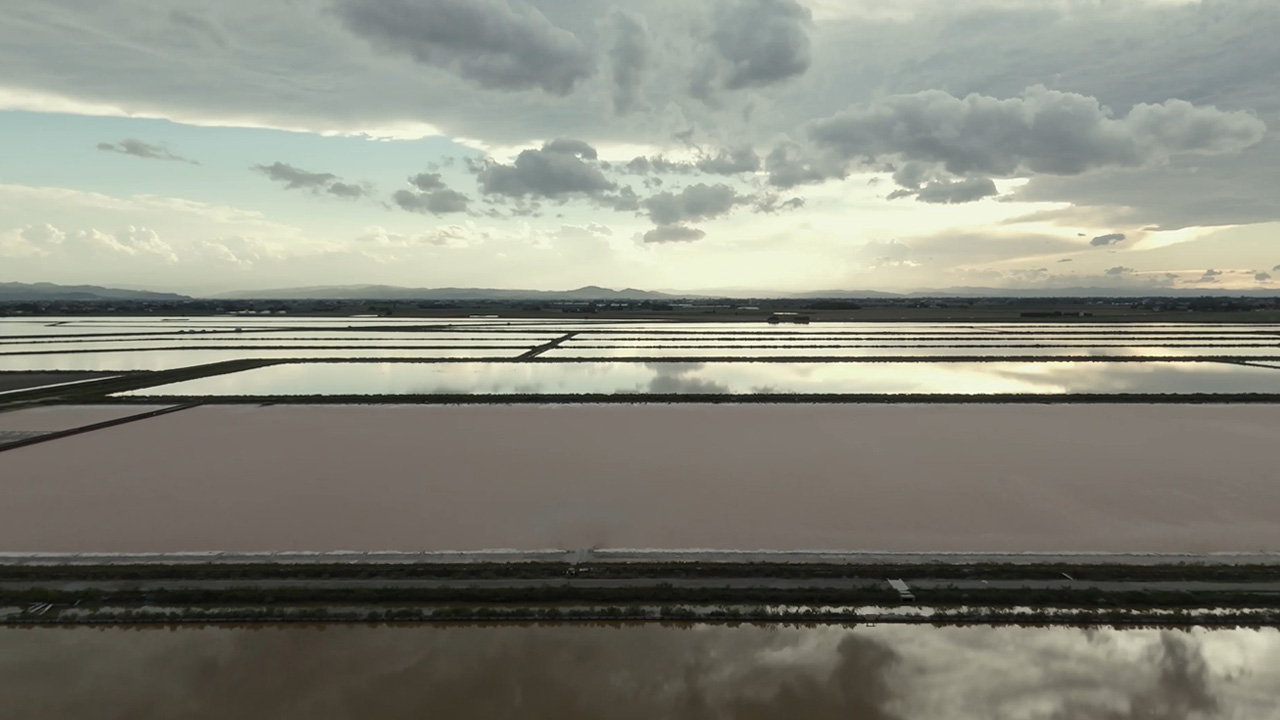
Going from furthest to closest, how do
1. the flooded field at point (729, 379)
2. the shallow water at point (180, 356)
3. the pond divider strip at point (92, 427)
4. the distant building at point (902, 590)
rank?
the shallow water at point (180, 356) < the flooded field at point (729, 379) < the pond divider strip at point (92, 427) < the distant building at point (902, 590)

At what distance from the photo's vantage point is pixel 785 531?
1251 centimetres

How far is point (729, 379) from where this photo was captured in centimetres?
3256

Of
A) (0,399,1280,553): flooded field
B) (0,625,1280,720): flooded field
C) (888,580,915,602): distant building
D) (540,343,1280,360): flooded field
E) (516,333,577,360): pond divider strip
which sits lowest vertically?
(0,625,1280,720): flooded field

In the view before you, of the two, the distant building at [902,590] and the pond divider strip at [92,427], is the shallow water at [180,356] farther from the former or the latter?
the distant building at [902,590]

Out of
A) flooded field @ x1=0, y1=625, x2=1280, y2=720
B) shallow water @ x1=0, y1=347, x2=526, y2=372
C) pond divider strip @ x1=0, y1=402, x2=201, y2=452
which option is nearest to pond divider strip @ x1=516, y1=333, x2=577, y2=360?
shallow water @ x1=0, y1=347, x2=526, y2=372

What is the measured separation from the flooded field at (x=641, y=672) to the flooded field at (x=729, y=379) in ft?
62.3

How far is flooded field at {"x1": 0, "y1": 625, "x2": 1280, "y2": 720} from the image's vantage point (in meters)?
7.80

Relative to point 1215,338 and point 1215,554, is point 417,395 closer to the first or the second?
point 1215,554

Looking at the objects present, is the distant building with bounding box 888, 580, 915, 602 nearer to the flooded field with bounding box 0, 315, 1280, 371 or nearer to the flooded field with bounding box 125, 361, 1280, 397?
the flooded field with bounding box 125, 361, 1280, 397

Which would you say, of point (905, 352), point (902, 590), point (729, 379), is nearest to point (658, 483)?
point (902, 590)

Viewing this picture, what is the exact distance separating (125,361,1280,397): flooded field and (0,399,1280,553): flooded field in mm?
5589

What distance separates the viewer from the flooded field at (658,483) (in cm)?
1228

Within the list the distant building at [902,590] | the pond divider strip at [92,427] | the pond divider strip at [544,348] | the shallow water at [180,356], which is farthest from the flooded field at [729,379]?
the distant building at [902,590]

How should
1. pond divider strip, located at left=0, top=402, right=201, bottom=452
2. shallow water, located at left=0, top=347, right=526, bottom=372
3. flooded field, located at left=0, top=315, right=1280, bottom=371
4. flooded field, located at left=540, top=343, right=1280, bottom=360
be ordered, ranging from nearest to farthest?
pond divider strip, located at left=0, top=402, right=201, bottom=452 → shallow water, located at left=0, top=347, right=526, bottom=372 → flooded field, located at left=0, top=315, right=1280, bottom=371 → flooded field, located at left=540, top=343, right=1280, bottom=360
